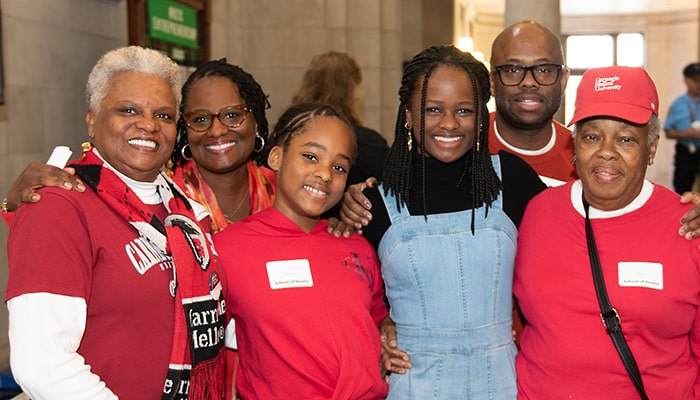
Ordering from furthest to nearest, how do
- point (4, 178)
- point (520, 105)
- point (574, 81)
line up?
1. point (574, 81)
2. point (4, 178)
3. point (520, 105)

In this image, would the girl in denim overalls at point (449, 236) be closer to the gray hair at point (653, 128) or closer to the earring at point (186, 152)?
the gray hair at point (653, 128)

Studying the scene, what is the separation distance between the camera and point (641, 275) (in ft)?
6.86

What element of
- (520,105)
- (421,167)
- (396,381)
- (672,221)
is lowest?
(396,381)

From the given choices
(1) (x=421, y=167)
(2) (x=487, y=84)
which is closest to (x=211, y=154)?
(1) (x=421, y=167)

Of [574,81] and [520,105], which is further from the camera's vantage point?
[574,81]

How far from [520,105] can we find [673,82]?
16.1 m

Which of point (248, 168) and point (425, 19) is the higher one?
point (425, 19)

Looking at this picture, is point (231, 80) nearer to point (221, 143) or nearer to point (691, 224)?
point (221, 143)

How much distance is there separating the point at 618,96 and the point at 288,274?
1170mm

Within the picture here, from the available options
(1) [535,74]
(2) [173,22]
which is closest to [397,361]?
(1) [535,74]

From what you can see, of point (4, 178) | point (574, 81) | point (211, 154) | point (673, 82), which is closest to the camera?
point (211, 154)

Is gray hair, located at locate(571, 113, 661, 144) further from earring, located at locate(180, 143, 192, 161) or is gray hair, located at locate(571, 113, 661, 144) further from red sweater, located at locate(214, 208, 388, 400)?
earring, located at locate(180, 143, 192, 161)

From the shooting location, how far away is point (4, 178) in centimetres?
375

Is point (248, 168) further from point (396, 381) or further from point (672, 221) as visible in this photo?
point (672, 221)
